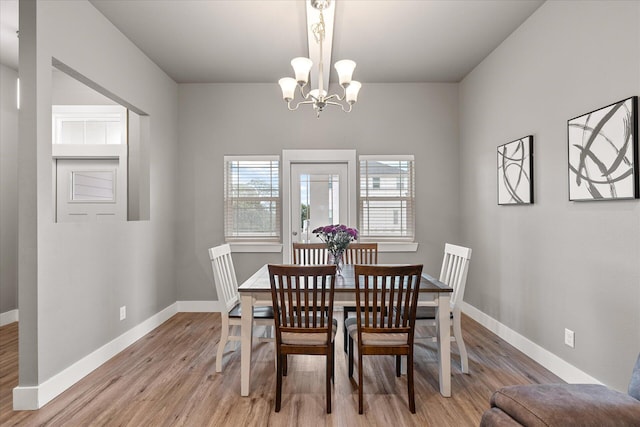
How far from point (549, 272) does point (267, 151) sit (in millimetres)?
3428

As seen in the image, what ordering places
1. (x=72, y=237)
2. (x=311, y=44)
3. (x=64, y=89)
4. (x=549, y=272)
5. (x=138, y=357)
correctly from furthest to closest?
(x=64, y=89) < (x=311, y=44) < (x=138, y=357) < (x=549, y=272) < (x=72, y=237)

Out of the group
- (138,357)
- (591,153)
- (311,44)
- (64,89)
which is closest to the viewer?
(591,153)

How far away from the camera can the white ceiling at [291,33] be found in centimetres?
307

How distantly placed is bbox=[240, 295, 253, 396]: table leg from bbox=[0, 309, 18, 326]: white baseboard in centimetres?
335

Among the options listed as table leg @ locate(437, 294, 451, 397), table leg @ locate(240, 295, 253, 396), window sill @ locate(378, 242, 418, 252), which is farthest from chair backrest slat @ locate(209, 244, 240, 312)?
window sill @ locate(378, 242, 418, 252)

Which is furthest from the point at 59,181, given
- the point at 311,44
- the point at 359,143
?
the point at 359,143

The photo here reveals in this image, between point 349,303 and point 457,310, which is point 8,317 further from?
point 457,310

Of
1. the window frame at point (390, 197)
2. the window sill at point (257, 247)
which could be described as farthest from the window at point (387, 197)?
the window sill at point (257, 247)

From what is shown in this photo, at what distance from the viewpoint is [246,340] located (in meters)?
2.60

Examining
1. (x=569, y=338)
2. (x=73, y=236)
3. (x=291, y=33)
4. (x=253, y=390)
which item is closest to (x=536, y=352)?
(x=569, y=338)

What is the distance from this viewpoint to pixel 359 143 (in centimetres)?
491

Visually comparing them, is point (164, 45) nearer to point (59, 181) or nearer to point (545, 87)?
point (59, 181)

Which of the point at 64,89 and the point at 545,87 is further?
the point at 64,89

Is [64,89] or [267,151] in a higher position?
[64,89]
